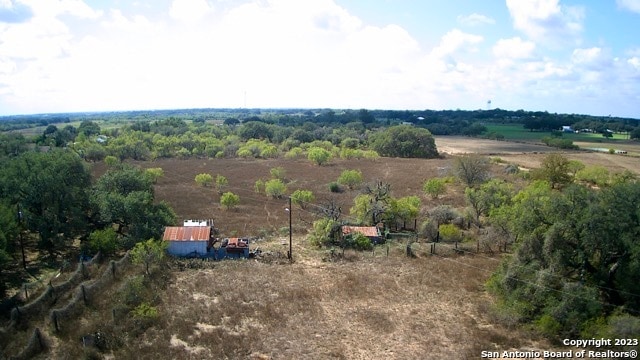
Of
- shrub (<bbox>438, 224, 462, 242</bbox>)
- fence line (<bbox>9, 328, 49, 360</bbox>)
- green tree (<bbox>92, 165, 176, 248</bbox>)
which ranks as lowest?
fence line (<bbox>9, 328, 49, 360</bbox>)

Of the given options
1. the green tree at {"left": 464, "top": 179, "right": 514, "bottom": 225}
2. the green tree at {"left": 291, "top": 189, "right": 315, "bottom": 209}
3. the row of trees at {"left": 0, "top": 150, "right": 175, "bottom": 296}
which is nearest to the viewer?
the row of trees at {"left": 0, "top": 150, "right": 175, "bottom": 296}

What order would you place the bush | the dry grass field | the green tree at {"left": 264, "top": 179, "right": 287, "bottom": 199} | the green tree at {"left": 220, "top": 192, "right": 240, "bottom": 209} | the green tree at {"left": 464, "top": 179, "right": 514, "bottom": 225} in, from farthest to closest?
1. the green tree at {"left": 264, "top": 179, "right": 287, "bottom": 199}
2. the green tree at {"left": 220, "top": 192, "right": 240, "bottom": 209}
3. the green tree at {"left": 464, "top": 179, "right": 514, "bottom": 225}
4. the bush
5. the dry grass field

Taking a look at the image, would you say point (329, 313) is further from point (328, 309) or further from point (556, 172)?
point (556, 172)

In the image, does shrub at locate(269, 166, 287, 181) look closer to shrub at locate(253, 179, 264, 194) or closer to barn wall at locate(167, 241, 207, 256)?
shrub at locate(253, 179, 264, 194)

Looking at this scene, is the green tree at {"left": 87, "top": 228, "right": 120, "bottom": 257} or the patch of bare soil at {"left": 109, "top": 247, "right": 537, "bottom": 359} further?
the green tree at {"left": 87, "top": 228, "right": 120, "bottom": 257}

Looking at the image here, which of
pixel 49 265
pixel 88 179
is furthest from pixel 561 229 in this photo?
pixel 88 179

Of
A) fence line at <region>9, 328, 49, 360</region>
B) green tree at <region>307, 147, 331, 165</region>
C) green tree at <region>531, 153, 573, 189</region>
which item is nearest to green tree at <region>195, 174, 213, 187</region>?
green tree at <region>307, 147, 331, 165</region>

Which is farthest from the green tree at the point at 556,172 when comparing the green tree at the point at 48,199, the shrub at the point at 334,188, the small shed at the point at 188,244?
the green tree at the point at 48,199
